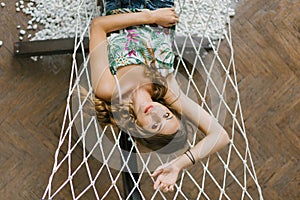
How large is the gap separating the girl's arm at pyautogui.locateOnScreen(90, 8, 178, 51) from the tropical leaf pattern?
0.09 feet

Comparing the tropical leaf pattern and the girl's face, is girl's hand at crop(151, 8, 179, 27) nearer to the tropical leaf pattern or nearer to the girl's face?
the tropical leaf pattern

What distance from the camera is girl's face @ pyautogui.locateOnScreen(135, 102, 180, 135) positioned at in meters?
1.02

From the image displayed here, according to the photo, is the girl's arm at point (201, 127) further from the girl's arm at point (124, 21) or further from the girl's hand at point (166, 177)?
the girl's arm at point (124, 21)

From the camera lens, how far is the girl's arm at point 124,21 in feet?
3.87

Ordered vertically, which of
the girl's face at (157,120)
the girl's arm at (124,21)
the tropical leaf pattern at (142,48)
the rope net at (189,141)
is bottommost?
the rope net at (189,141)

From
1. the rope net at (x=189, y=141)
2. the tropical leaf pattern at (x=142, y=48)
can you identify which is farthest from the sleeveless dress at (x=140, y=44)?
the rope net at (x=189, y=141)

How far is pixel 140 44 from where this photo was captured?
1211 mm

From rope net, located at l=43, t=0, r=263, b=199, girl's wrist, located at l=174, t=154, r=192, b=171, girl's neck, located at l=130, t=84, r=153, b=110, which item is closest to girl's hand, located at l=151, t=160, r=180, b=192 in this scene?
girl's wrist, located at l=174, t=154, r=192, b=171

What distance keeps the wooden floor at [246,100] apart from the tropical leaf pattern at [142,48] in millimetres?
355

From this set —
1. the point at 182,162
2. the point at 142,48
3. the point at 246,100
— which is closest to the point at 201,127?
the point at 182,162

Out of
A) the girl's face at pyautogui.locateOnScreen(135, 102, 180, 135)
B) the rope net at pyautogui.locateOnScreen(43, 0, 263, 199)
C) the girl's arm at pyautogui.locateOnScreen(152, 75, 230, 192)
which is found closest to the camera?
the girl's face at pyautogui.locateOnScreen(135, 102, 180, 135)

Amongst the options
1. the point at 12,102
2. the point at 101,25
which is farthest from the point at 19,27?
the point at 101,25

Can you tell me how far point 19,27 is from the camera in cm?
151

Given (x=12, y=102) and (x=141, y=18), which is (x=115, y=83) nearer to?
(x=141, y=18)
